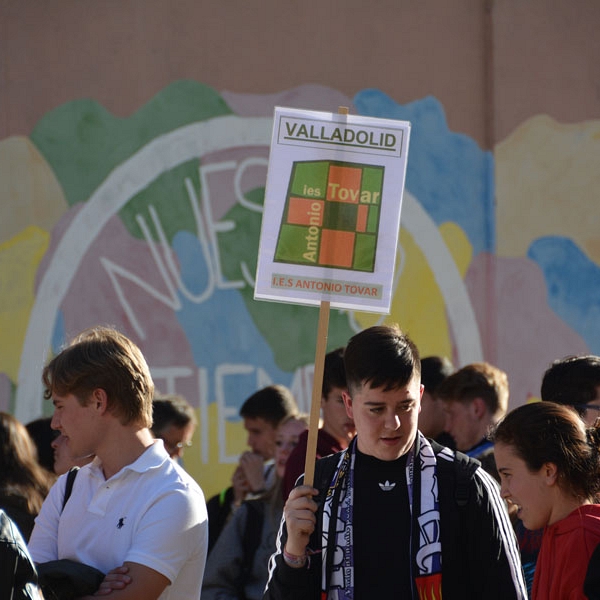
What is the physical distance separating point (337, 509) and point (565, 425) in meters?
0.73

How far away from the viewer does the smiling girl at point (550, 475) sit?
9.80 ft

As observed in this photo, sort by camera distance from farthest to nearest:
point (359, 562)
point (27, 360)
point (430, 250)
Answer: point (430, 250) → point (27, 360) → point (359, 562)

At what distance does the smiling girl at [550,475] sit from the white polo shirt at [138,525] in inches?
37.4

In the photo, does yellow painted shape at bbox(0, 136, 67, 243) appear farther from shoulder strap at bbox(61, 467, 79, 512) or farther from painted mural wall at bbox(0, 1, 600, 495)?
shoulder strap at bbox(61, 467, 79, 512)

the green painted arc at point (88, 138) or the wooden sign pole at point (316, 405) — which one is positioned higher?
the green painted arc at point (88, 138)

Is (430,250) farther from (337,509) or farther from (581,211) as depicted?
(337,509)

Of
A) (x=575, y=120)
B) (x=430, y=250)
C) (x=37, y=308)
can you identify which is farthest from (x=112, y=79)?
(x=575, y=120)

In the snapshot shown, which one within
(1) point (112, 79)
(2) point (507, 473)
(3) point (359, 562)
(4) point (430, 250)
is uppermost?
(1) point (112, 79)

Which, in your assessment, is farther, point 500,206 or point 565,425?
point 500,206

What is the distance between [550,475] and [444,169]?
5355 mm

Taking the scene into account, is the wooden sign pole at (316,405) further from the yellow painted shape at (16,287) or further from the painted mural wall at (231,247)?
the yellow painted shape at (16,287)

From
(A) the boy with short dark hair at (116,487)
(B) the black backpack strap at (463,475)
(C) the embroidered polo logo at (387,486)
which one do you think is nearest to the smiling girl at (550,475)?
(B) the black backpack strap at (463,475)

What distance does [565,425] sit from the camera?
313 cm

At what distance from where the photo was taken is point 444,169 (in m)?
8.19
